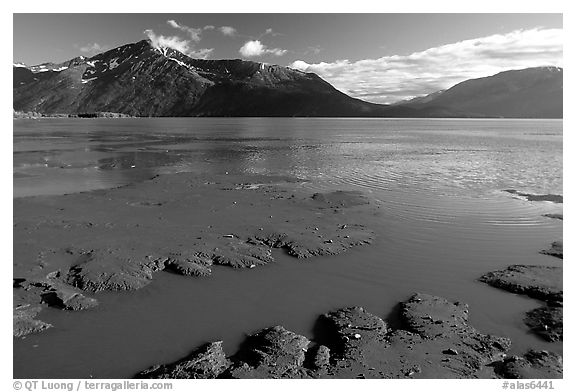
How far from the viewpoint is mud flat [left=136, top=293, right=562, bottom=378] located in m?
10.3

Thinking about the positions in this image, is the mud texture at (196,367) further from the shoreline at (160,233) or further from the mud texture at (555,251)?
the mud texture at (555,251)

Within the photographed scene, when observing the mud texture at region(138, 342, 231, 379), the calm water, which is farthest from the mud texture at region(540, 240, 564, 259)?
the mud texture at region(138, 342, 231, 379)

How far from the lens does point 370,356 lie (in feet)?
35.5

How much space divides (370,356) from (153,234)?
13050mm

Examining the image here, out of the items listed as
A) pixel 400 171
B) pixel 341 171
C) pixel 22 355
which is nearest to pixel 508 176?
pixel 400 171

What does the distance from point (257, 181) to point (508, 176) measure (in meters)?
24.1

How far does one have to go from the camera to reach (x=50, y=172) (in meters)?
37.3

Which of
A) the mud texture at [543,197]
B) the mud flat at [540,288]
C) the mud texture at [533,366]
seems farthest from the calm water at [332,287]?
the mud texture at [543,197]

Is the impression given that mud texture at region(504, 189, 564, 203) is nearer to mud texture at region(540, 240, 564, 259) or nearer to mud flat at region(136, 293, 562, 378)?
mud texture at region(540, 240, 564, 259)

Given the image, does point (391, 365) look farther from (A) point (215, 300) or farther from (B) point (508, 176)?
(B) point (508, 176)

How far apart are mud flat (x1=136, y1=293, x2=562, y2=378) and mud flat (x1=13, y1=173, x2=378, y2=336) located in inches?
202

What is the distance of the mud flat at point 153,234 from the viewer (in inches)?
580

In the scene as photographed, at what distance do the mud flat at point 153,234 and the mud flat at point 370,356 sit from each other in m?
5.13

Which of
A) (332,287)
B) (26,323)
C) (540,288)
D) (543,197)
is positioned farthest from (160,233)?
(543,197)
